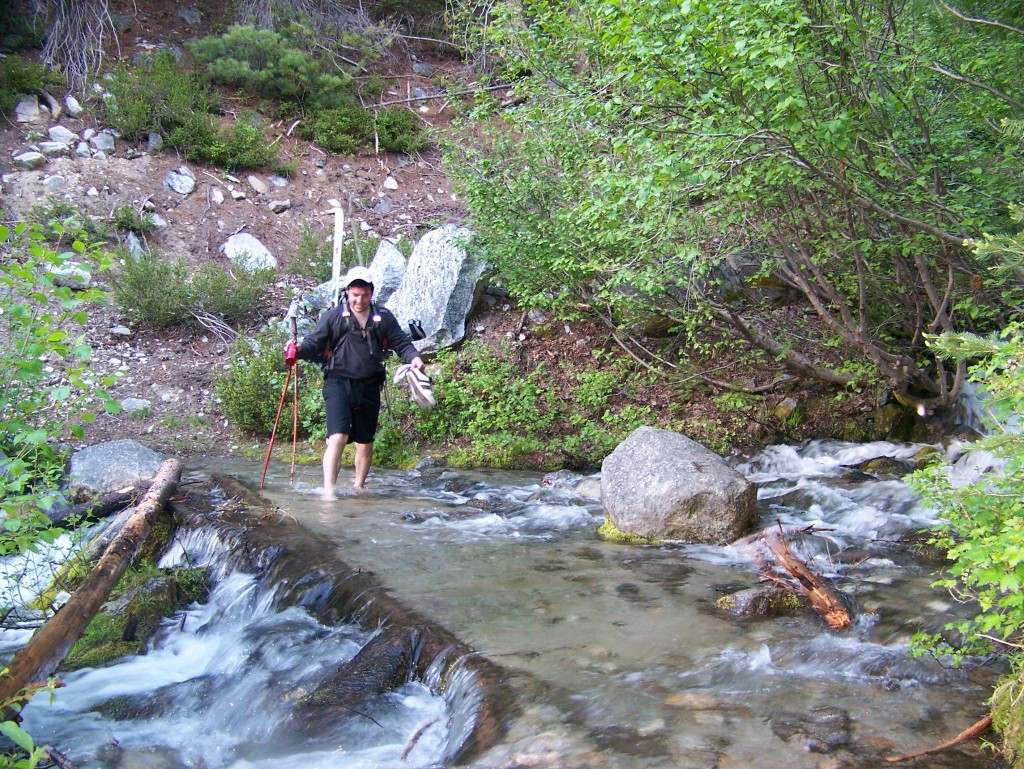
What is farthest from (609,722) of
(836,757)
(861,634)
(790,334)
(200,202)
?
(200,202)

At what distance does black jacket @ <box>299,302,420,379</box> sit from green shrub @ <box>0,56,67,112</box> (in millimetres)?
11361

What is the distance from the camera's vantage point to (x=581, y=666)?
4.20 m

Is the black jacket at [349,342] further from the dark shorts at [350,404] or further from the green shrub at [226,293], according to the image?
the green shrub at [226,293]

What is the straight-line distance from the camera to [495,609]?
5.07m

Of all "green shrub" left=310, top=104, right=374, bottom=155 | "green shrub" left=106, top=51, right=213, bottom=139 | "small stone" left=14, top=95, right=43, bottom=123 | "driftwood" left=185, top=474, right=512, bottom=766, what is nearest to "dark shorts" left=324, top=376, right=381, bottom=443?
"driftwood" left=185, top=474, right=512, bottom=766

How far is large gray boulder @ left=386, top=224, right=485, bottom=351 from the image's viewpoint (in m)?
11.6

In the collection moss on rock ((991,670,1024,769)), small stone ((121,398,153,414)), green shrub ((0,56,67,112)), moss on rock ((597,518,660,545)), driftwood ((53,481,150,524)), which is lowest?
driftwood ((53,481,150,524))

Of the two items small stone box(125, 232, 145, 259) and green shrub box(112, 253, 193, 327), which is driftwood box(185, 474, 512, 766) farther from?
small stone box(125, 232, 145, 259)

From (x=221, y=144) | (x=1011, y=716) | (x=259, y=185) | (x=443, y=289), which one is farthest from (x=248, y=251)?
(x=1011, y=716)

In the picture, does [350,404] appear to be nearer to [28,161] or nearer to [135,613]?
[135,613]

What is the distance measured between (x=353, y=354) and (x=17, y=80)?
12.1 m

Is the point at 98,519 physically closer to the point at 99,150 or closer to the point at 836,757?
the point at 836,757

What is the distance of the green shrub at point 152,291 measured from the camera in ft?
41.4

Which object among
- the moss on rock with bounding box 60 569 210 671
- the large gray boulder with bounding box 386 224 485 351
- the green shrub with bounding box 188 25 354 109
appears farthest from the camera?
the green shrub with bounding box 188 25 354 109
